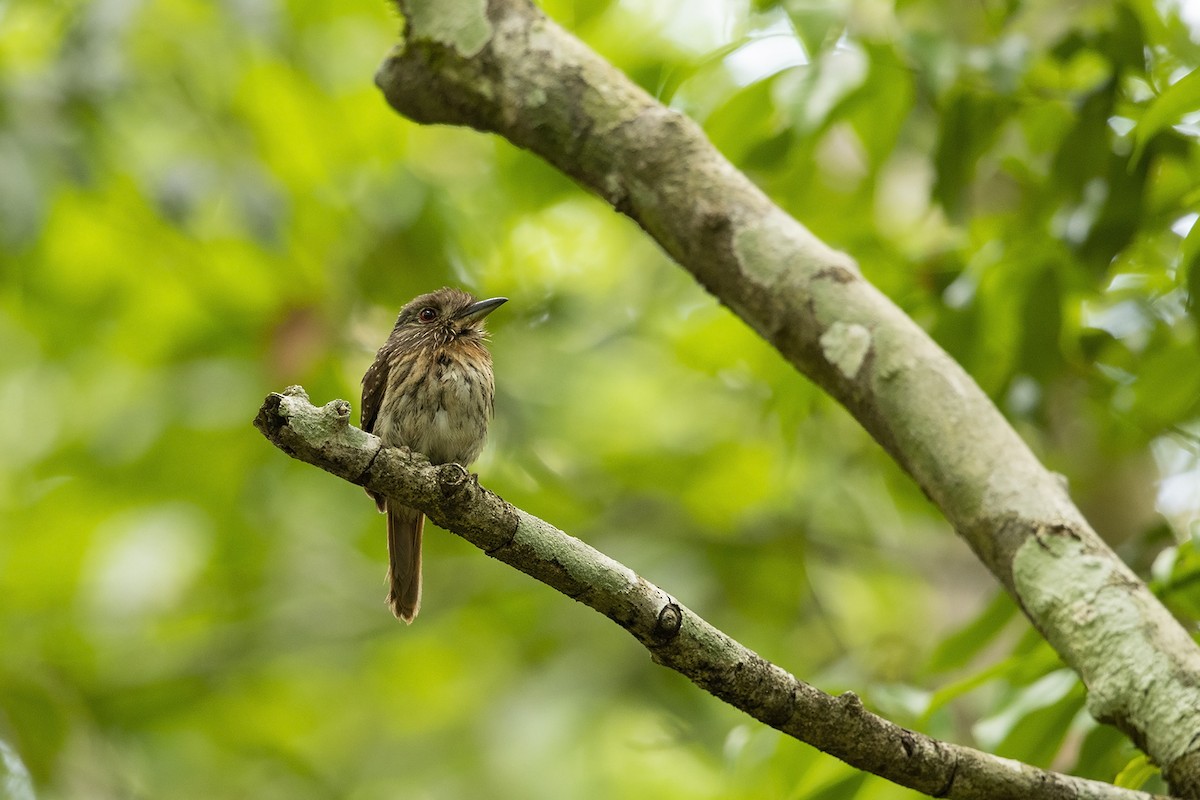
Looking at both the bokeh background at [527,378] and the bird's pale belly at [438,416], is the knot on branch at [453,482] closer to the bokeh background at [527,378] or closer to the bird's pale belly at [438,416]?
the bokeh background at [527,378]

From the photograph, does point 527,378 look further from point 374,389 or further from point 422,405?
point 422,405

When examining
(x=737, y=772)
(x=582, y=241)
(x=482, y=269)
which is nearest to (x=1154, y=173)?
(x=737, y=772)

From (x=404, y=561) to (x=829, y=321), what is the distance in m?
1.43

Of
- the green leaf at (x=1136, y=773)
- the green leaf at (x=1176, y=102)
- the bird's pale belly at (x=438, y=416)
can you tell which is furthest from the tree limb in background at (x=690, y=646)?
the bird's pale belly at (x=438, y=416)

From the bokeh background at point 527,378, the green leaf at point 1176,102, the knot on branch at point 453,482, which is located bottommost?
the bokeh background at point 527,378

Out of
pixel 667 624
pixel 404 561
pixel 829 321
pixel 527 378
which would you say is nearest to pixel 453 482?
pixel 667 624

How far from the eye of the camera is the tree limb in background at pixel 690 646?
73.7 inches

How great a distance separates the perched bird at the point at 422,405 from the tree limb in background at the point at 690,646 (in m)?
1.40

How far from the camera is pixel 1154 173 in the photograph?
Result: 2.98 m

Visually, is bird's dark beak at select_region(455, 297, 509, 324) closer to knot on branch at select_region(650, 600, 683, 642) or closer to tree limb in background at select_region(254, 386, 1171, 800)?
tree limb in background at select_region(254, 386, 1171, 800)

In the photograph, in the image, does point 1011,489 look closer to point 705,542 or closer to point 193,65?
point 705,542

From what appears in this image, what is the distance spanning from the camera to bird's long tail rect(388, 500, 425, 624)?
334cm

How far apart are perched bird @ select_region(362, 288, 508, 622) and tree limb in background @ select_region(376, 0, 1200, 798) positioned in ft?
2.31

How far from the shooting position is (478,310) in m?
3.63
